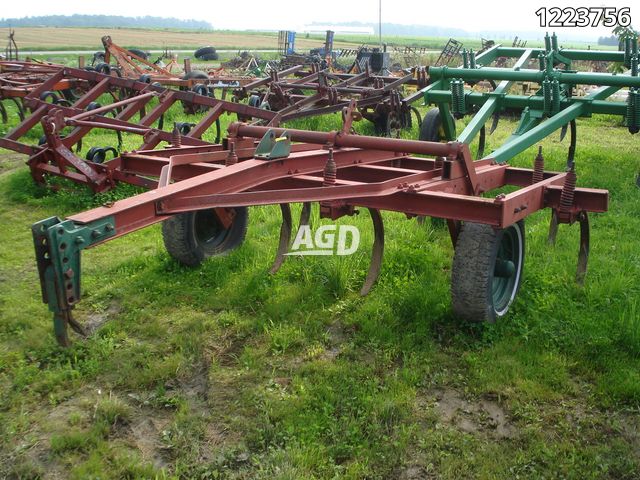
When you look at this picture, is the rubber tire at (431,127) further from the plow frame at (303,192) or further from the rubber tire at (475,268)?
the rubber tire at (475,268)

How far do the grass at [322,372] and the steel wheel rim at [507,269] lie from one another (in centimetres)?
12

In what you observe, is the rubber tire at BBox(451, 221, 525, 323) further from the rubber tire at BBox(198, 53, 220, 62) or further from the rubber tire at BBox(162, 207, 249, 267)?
Result: the rubber tire at BBox(198, 53, 220, 62)

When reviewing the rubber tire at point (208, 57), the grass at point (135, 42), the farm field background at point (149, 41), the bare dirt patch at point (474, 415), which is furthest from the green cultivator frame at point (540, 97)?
the grass at point (135, 42)

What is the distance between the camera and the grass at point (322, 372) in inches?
110

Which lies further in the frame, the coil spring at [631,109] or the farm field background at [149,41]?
the farm field background at [149,41]

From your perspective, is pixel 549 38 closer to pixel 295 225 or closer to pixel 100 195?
pixel 295 225

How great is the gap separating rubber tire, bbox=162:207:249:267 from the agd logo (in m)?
0.51

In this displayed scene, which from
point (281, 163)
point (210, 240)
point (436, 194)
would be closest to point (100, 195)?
point (210, 240)

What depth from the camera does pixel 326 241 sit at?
5055mm

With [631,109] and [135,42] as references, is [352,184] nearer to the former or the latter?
[631,109]

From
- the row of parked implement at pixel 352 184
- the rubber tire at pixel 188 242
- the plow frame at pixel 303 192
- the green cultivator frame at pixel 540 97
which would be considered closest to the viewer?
the plow frame at pixel 303 192

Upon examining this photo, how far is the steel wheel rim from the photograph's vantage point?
395 cm

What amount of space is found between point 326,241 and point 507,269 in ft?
5.07

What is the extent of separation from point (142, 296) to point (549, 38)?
15.2 feet
